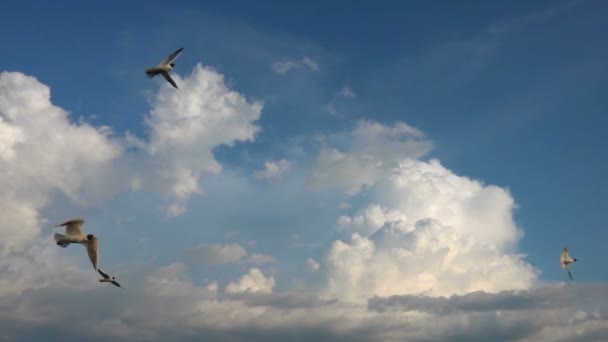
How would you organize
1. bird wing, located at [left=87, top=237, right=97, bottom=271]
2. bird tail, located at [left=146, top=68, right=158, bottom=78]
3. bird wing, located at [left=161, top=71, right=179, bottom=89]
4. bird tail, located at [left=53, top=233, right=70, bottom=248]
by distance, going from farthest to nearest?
bird tail, located at [left=146, top=68, right=158, bottom=78] < bird wing, located at [left=161, top=71, right=179, bottom=89] < bird tail, located at [left=53, top=233, right=70, bottom=248] < bird wing, located at [left=87, top=237, right=97, bottom=271]

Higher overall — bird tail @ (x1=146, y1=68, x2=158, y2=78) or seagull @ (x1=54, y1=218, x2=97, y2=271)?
bird tail @ (x1=146, y1=68, x2=158, y2=78)

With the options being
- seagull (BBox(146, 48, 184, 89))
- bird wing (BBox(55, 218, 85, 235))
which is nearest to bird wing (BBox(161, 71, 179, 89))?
seagull (BBox(146, 48, 184, 89))

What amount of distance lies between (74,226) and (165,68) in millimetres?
29826

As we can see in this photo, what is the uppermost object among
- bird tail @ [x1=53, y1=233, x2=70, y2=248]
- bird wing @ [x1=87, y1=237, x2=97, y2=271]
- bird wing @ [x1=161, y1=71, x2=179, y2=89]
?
bird wing @ [x1=161, y1=71, x2=179, y2=89]

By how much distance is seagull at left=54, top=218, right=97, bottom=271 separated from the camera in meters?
50.7

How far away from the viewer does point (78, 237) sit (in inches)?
2018

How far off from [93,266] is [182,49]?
34.8m

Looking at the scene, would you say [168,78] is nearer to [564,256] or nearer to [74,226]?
[74,226]

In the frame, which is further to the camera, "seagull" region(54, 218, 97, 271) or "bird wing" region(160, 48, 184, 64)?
"bird wing" region(160, 48, 184, 64)

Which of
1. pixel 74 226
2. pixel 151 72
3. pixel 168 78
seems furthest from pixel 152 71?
pixel 74 226

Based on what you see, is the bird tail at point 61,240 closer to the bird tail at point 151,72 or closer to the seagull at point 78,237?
the seagull at point 78,237

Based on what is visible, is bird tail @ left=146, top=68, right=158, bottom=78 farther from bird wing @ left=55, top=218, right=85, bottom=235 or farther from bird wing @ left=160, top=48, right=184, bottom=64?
bird wing @ left=55, top=218, right=85, bottom=235

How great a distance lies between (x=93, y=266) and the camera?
50156 mm

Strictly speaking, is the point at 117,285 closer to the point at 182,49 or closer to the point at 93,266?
the point at 93,266
